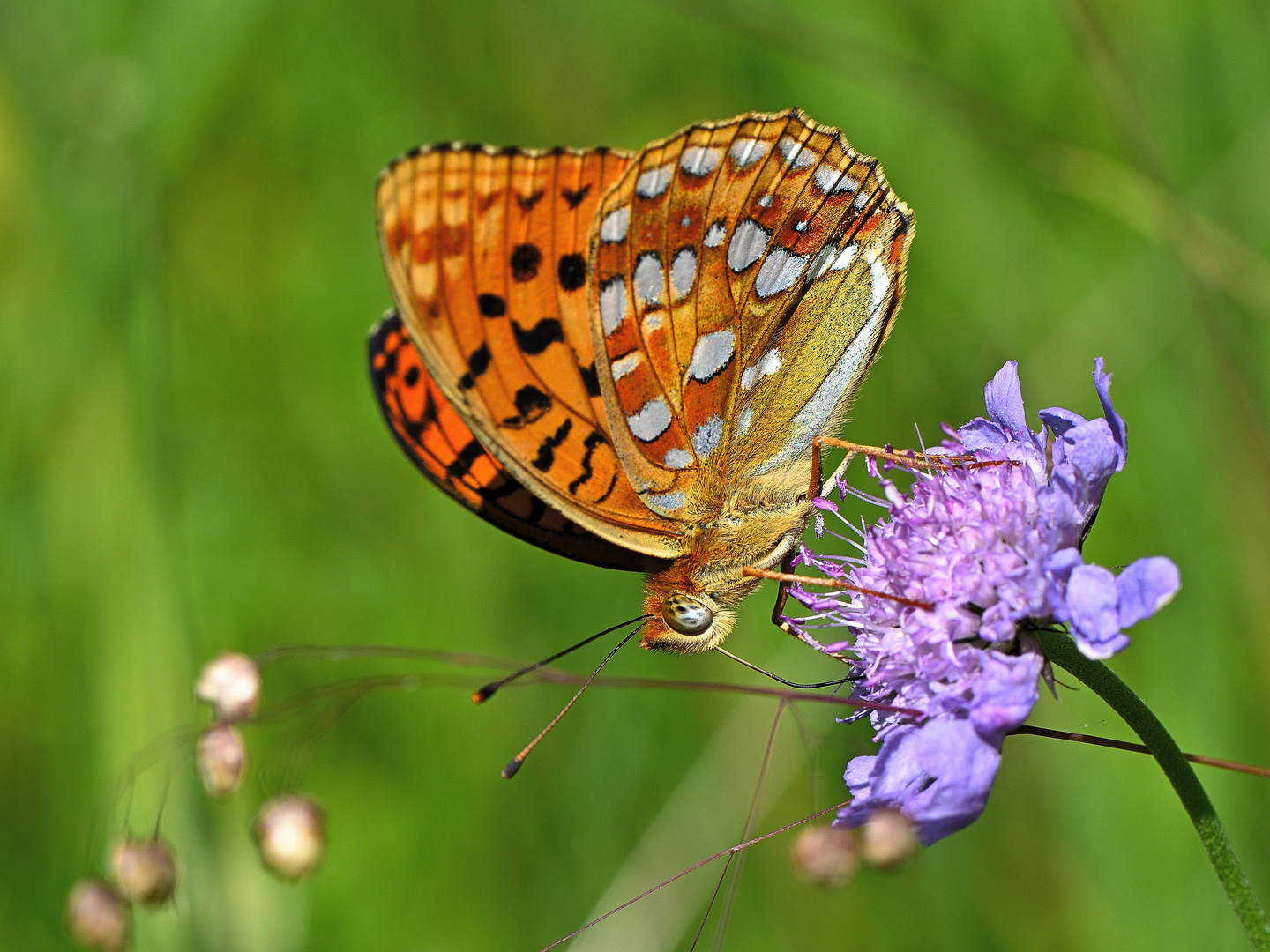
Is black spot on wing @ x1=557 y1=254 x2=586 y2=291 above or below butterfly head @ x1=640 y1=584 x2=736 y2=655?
above

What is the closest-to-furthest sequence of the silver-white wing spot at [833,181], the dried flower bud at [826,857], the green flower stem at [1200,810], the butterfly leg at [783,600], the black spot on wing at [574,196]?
the green flower stem at [1200,810], the dried flower bud at [826,857], the butterfly leg at [783,600], the silver-white wing spot at [833,181], the black spot on wing at [574,196]

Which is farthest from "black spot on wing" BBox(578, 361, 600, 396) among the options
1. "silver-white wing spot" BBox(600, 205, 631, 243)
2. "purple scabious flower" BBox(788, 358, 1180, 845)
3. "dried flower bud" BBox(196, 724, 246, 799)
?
"dried flower bud" BBox(196, 724, 246, 799)

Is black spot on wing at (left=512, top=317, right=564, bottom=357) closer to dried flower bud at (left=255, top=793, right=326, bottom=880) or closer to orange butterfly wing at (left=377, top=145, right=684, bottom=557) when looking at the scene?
orange butterfly wing at (left=377, top=145, right=684, bottom=557)

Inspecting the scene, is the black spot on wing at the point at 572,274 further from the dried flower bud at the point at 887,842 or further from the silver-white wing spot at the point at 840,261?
the dried flower bud at the point at 887,842

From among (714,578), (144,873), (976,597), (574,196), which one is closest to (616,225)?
(574,196)

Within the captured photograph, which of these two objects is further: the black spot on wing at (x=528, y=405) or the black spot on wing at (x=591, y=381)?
the black spot on wing at (x=591, y=381)

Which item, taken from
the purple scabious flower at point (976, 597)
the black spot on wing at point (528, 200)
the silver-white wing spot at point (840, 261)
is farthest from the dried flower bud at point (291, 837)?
the silver-white wing spot at point (840, 261)

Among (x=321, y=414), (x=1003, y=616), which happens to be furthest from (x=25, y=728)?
(x=1003, y=616)
